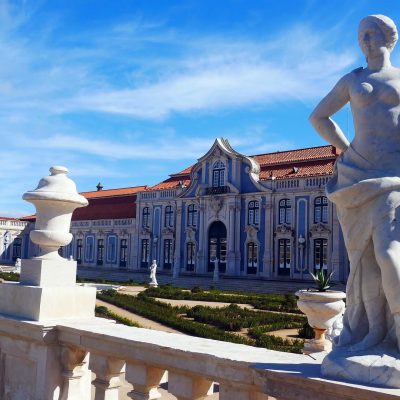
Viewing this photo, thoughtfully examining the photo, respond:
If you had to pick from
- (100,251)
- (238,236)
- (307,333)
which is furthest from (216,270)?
(307,333)

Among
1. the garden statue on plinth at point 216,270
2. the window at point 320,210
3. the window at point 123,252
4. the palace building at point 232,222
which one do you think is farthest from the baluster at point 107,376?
the window at point 123,252

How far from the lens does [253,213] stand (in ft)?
112

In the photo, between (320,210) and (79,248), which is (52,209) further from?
(79,248)

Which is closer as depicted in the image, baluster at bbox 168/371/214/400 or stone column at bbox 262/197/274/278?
baluster at bbox 168/371/214/400

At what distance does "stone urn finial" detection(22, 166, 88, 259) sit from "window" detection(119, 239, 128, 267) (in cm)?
3789

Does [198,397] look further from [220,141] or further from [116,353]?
[220,141]

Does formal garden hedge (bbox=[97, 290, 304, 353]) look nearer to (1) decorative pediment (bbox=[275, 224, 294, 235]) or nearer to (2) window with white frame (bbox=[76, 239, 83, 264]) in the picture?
(1) decorative pediment (bbox=[275, 224, 294, 235])

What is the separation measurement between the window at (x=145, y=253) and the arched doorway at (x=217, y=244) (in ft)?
19.7

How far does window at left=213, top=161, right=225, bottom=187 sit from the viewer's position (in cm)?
3625

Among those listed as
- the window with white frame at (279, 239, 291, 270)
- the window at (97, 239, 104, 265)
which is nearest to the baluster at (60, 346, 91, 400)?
the window with white frame at (279, 239, 291, 270)

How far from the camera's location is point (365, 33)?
2896 mm

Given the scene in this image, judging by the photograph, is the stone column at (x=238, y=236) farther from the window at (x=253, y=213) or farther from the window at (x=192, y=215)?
the window at (x=192, y=215)

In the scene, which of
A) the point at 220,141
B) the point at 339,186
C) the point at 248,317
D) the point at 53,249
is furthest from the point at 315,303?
the point at 220,141

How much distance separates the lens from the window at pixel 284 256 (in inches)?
1249
